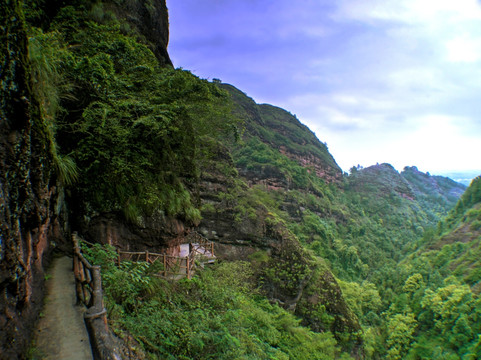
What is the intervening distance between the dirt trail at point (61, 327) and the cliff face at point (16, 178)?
309mm

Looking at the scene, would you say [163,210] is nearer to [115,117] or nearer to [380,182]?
[115,117]

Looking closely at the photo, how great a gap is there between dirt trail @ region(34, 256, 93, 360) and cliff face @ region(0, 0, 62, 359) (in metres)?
0.31

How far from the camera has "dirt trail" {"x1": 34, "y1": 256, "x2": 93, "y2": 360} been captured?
12.4ft

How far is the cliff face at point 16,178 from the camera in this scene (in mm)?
3068

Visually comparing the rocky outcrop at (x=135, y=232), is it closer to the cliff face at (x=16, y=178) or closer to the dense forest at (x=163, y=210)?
the dense forest at (x=163, y=210)

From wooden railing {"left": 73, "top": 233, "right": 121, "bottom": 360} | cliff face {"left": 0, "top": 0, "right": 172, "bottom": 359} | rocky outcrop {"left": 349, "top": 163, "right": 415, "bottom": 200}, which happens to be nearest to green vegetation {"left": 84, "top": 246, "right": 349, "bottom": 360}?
wooden railing {"left": 73, "top": 233, "right": 121, "bottom": 360}

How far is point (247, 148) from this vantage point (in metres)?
50.8

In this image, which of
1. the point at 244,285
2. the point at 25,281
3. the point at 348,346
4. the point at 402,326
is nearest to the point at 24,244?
the point at 25,281

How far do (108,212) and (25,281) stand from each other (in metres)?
4.02

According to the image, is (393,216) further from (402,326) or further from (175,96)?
(175,96)

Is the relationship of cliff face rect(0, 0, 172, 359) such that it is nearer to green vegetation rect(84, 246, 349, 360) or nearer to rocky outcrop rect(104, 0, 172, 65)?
green vegetation rect(84, 246, 349, 360)

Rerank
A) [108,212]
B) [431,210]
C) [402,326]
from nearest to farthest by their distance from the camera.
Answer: [108,212]
[402,326]
[431,210]

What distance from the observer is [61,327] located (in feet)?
14.0

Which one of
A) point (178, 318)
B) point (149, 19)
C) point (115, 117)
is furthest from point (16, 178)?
point (149, 19)
